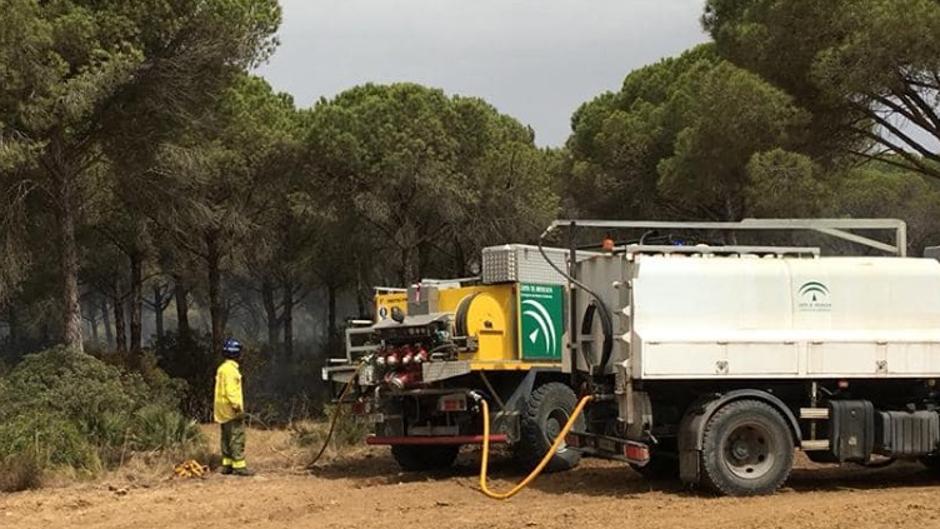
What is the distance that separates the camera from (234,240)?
29172 millimetres

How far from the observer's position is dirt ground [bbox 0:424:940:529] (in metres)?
8.96

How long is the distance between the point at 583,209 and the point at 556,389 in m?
19.4

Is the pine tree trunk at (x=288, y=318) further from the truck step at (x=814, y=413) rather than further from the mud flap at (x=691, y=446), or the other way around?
the truck step at (x=814, y=413)

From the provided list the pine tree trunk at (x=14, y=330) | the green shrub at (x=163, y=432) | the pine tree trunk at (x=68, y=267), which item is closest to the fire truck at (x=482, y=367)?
the green shrub at (x=163, y=432)

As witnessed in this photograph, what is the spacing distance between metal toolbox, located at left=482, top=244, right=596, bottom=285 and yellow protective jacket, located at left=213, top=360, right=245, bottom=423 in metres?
3.27

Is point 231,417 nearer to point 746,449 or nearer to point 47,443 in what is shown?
point 47,443

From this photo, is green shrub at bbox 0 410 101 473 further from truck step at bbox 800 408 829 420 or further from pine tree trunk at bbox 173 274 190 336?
pine tree trunk at bbox 173 274 190 336

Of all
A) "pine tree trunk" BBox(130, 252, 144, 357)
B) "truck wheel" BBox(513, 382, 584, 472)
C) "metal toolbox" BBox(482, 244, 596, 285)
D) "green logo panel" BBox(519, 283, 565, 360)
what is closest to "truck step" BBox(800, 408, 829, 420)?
"truck wheel" BBox(513, 382, 584, 472)

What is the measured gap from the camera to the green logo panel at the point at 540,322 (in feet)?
43.1

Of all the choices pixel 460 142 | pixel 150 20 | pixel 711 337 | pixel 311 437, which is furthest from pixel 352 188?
pixel 711 337

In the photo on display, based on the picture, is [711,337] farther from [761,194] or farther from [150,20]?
[150,20]

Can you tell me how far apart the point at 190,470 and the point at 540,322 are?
467 centimetres

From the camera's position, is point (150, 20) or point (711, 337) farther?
point (150, 20)

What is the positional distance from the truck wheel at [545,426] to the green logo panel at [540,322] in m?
0.44
